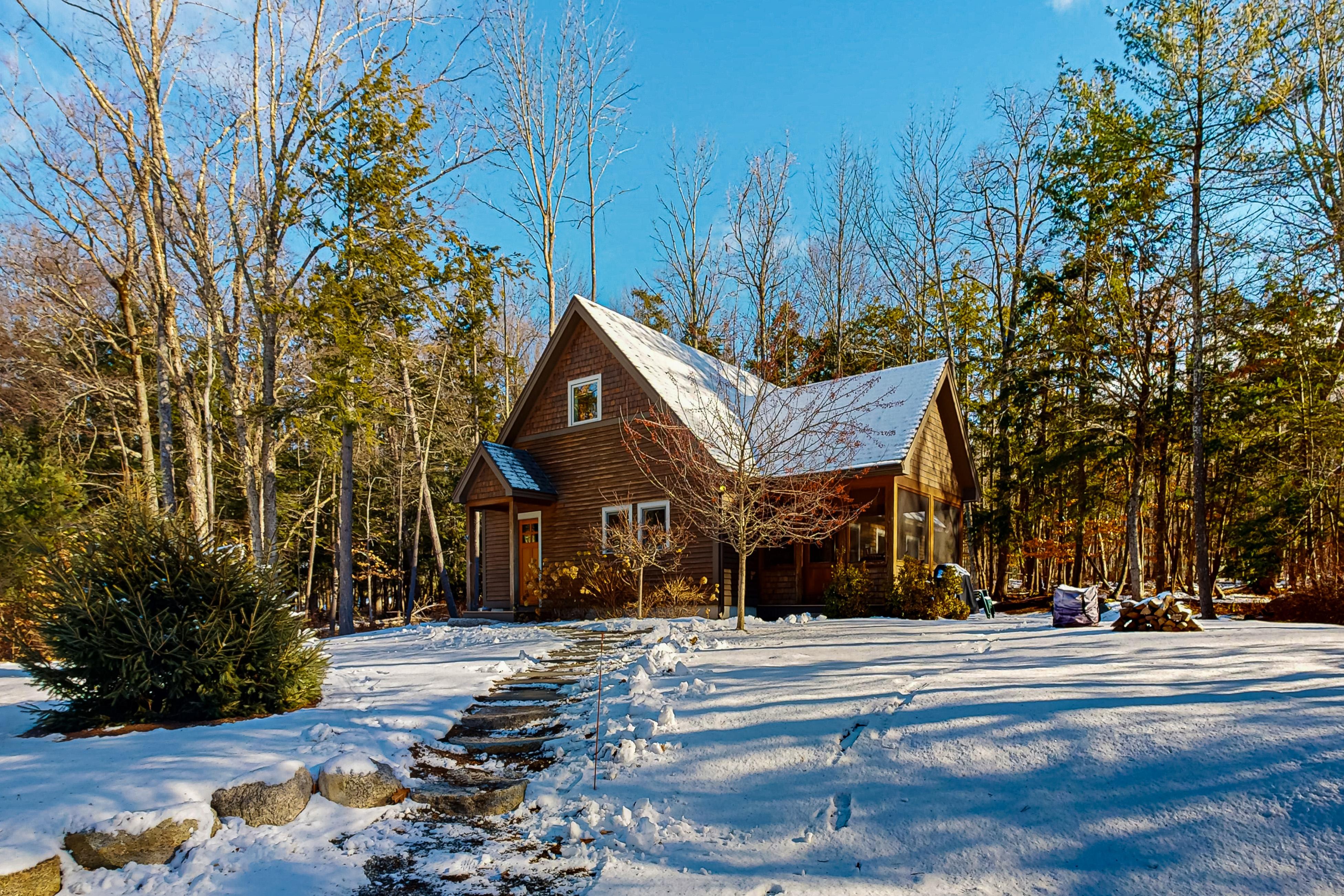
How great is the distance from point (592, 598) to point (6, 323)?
1974cm

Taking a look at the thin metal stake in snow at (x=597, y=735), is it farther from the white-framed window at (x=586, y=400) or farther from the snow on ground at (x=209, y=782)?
the white-framed window at (x=586, y=400)

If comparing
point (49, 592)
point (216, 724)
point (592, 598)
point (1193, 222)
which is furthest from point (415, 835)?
point (1193, 222)

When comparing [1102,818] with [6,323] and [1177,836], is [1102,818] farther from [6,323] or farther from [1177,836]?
[6,323]

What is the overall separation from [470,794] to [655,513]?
A: 10.9m

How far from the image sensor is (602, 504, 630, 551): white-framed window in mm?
15969

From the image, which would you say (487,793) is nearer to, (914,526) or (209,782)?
Result: (209,782)

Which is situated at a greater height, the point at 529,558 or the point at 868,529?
the point at 868,529

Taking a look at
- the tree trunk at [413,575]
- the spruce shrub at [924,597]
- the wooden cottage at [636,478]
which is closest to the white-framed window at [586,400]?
the wooden cottage at [636,478]

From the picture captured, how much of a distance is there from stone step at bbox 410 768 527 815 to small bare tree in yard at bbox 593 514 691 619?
7354mm

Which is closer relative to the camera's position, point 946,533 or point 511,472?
point 511,472

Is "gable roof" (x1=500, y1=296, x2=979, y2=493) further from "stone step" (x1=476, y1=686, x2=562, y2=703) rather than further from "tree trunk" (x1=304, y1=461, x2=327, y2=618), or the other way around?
"tree trunk" (x1=304, y1=461, x2=327, y2=618)

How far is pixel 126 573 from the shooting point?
19.4 ft

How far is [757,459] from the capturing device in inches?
431

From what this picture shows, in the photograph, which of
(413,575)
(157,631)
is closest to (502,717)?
(157,631)
